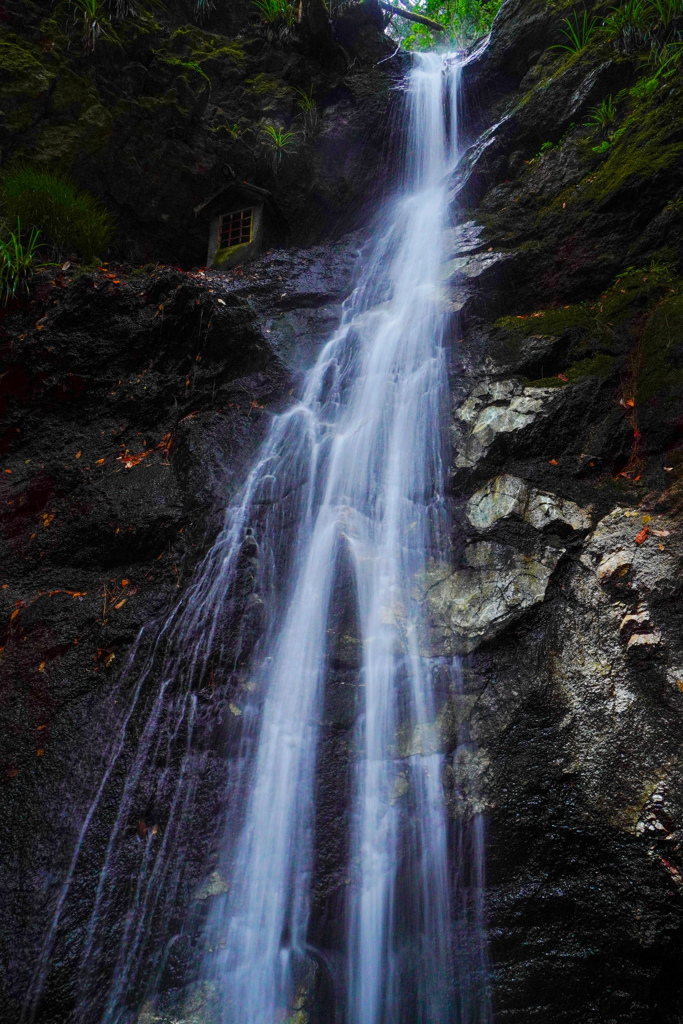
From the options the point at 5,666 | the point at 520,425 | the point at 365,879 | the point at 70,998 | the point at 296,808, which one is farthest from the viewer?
the point at 520,425

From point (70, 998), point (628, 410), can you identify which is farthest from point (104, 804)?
point (628, 410)

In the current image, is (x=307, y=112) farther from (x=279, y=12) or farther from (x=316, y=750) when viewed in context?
(x=316, y=750)

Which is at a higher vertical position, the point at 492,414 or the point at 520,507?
the point at 492,414

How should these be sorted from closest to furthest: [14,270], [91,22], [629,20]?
[14,270] → [629,20] → [91,22]

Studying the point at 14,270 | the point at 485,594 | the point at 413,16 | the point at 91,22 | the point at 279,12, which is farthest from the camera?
the point at 413,16

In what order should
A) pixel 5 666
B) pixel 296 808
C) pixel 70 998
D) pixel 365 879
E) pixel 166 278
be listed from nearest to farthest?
pixel 70 998
pixel 365 879
pixel 296 808
pixel 5 666
pixel 166 278

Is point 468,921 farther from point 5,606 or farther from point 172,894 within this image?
point 5,606

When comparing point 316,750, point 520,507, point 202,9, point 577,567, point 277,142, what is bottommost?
point 316,750

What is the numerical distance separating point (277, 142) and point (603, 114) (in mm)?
5377

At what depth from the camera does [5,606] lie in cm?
512

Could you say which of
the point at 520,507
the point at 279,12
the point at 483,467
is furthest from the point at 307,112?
the point at 520,507

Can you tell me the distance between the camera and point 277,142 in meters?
9.95

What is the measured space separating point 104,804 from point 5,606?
2.22 meters

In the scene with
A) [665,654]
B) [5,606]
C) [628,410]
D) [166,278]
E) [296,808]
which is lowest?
[296,808]
